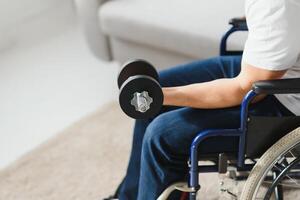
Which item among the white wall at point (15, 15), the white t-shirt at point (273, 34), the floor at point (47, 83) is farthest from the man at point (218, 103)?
the white wall at point (15, 15)

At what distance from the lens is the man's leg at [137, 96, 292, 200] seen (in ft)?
3.98

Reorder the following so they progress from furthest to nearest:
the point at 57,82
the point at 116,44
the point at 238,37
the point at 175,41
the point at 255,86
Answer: the point at 57,82 < the point at 116,44 < the point at 175,41 < the point at 238,37 < the point at 255,86

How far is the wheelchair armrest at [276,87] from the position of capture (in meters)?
1.05

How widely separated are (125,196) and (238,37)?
693mm

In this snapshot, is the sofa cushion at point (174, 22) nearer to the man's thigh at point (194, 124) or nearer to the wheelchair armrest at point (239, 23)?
the wheelchair armrest at point (239, 23)

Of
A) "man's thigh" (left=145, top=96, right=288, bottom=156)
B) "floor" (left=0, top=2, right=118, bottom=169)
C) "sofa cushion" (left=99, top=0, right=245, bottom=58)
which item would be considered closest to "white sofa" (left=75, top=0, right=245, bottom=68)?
"sofa cushion" (left=99, top=0, right=245, bottom=58)

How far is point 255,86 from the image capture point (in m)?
1.06

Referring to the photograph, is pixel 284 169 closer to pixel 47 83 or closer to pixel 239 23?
pixel 239 23

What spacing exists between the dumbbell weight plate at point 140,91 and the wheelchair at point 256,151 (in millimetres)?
127

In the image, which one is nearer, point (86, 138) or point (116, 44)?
point (86, 138)

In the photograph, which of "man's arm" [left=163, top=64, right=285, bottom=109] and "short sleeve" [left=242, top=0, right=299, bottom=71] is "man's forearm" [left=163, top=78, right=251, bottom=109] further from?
"short sleeve" [left=242, top=0, right=299, bottom=71]

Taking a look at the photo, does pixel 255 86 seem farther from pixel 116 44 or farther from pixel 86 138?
pixel 116 44

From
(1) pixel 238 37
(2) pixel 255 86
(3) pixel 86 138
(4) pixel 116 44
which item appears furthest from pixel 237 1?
(2) pixel 255 86

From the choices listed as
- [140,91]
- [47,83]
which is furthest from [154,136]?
[47,83]
